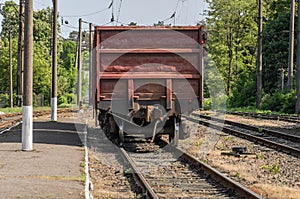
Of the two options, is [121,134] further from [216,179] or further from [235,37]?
[235,37]

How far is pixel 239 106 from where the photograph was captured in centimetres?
5669

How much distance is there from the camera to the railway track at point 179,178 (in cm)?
1028

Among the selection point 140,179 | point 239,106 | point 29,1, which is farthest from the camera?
point 239,106

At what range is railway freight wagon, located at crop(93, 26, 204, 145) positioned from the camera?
1680cm

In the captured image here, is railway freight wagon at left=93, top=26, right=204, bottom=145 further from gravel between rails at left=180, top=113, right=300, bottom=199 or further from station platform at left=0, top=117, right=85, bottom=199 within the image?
station platform at left=0, top=117, right=85, bottom=199

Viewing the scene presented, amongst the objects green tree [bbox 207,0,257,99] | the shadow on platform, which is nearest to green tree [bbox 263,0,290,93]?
green tree [bbox 207,0,257,99]

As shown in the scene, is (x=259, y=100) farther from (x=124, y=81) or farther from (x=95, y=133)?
(x=124, y=81)

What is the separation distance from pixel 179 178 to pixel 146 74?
17.4ft

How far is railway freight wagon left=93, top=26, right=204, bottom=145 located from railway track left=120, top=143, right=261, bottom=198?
46.6 inches

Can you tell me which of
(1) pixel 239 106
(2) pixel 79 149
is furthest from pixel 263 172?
(1) pixel 239 106

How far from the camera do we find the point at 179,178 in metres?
12.1

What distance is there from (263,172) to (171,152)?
4456 millimetres

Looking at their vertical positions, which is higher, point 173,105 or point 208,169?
point 173,105

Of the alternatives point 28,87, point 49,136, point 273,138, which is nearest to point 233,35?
point 273,138
